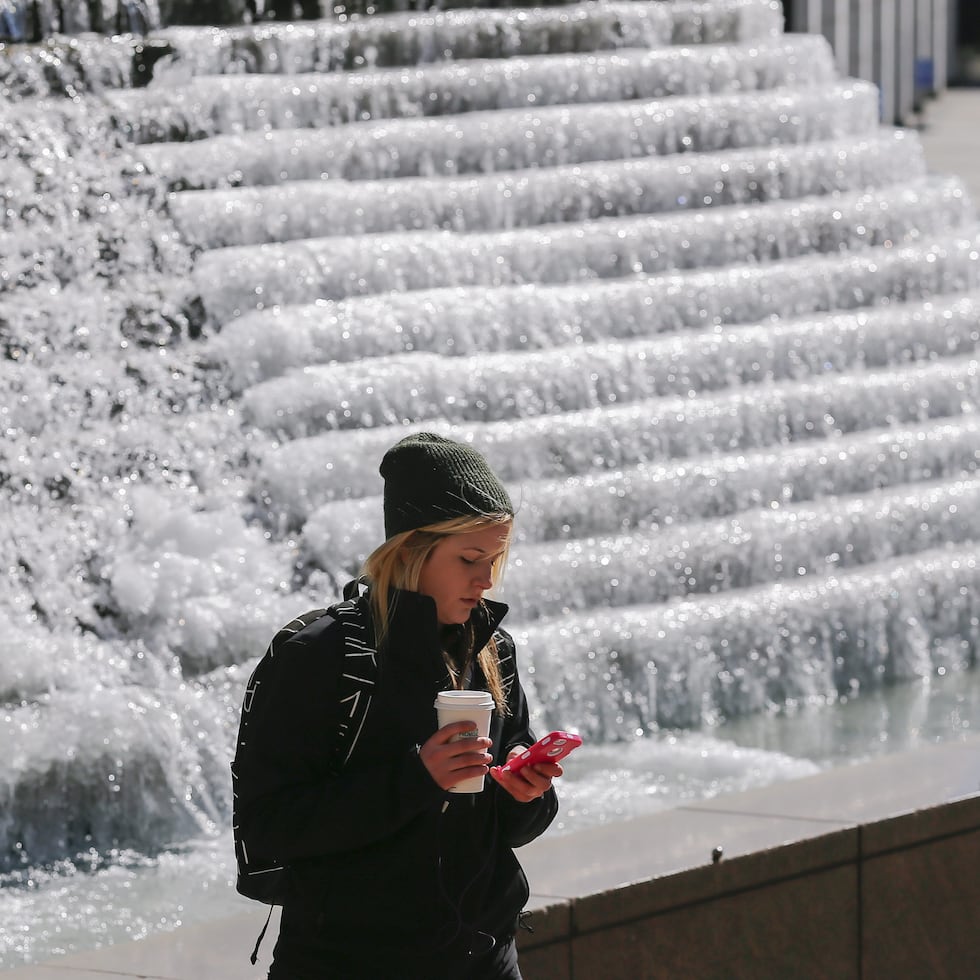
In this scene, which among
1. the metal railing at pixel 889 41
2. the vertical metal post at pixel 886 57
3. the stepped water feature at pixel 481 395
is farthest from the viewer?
the vertical metal post at pixel 886 57

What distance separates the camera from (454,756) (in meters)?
2.68

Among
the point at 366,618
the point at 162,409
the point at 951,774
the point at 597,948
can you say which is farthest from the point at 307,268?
the point at 366,618

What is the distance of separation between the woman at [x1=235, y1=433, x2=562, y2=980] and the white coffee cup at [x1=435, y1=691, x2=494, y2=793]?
2.3 inches

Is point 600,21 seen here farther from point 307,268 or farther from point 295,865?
point 295,865

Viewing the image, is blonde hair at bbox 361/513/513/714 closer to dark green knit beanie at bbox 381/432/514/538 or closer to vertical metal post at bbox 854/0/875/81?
dark green knit beanie at bbox 381/432/514/538

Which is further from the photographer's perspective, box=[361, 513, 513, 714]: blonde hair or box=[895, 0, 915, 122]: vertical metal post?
box=[895, 0, 915, 122]: vertical metal post

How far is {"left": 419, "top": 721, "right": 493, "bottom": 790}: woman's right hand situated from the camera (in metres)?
2.68

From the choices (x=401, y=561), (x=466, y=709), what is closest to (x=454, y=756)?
(x=466, y=709)

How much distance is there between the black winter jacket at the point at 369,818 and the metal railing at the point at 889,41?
678 inches

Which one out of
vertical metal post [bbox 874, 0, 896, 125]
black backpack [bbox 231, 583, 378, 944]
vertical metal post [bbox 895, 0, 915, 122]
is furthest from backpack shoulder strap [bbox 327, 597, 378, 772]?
vertical metal post [bbox 895, 0, 915, 122]

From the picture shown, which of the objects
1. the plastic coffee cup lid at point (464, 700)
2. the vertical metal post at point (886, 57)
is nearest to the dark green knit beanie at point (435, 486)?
the plastic coffee cup lid at point (464, 700)

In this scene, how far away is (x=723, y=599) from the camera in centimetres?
809

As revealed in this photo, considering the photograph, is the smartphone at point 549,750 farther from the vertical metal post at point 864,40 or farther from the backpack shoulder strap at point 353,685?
the vertical metal post at point 864,40

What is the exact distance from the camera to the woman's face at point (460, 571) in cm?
283
